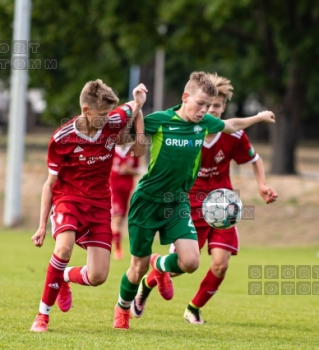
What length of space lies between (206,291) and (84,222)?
1675 millimetres

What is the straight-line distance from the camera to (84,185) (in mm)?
6859

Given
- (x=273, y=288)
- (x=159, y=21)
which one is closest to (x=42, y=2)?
(x=159, y=21)

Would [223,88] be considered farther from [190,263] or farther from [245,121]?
[190,263]

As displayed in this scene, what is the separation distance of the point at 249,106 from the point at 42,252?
4453 cm

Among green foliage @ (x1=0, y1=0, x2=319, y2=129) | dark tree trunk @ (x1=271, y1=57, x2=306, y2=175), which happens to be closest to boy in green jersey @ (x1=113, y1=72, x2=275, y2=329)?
green foliage @ (x1=0, y1=0, x2=319, y2=129)

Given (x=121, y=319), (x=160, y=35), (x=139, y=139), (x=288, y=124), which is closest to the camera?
(x=139, y=139)

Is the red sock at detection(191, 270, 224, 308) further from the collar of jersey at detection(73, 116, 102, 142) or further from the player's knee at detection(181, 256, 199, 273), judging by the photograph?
the collar of jersey at detection(73, 116, 102, 142)

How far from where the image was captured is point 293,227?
19.8 m

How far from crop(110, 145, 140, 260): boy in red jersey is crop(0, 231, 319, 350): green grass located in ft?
4.00

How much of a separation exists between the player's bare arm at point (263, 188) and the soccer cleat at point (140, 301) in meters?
1.36

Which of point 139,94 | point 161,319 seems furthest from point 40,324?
point 139,94

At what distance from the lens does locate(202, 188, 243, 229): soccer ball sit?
7434 millimetres

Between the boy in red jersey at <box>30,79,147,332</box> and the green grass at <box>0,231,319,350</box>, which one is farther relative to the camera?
the boy in red jersey at <box>30,79,147,332</box>

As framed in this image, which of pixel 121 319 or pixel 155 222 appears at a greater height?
pixel 155 222
